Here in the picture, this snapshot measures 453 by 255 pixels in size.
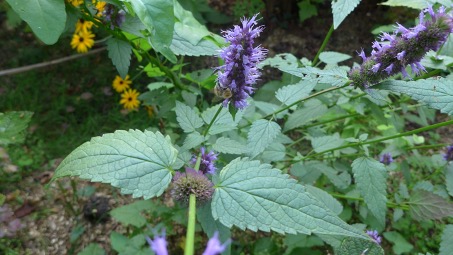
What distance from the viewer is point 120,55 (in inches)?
57.7

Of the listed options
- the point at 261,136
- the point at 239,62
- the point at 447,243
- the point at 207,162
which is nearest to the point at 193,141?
the point at 207,162

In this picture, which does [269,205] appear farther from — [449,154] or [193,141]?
[449,154]

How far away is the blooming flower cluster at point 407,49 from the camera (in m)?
1.07

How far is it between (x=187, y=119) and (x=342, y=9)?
0.58 m

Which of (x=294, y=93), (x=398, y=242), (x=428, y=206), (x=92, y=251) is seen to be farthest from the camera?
(x=398, y=242)

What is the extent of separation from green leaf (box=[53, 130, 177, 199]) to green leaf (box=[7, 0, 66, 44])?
347 mm

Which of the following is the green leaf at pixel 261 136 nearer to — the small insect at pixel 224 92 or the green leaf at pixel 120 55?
the small insect at pixel 224 92

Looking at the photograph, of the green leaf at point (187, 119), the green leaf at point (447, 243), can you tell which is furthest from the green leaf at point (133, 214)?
the green leaf at point (447, 243)

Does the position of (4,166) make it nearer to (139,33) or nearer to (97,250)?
(97,250)

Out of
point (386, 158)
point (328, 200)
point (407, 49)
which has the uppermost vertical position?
point (407, 49)

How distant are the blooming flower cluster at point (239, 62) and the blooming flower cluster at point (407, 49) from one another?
31cm

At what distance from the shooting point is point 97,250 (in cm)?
186

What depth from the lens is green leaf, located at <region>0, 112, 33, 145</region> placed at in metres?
1.86

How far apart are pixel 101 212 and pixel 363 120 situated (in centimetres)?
163
